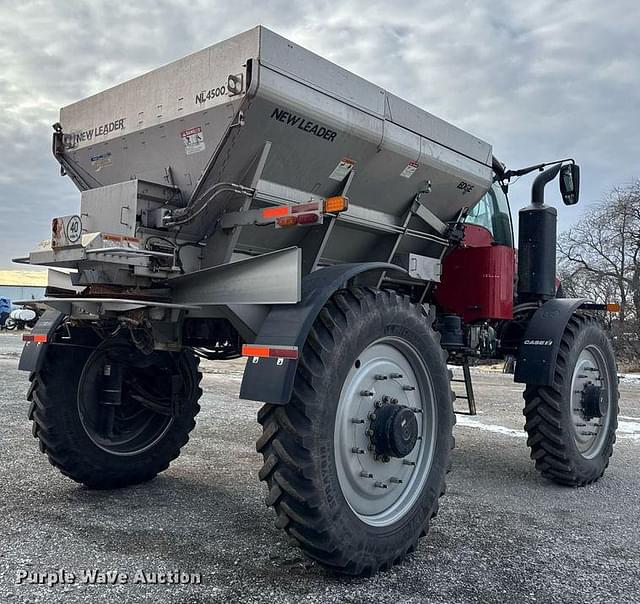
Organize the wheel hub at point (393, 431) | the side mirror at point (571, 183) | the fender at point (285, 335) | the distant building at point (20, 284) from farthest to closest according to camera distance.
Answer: the distant building at point (20, 284) → the side mirror at point (571, 183) → the wheel hub at point (393, 431) → the fender at point (285, 335)

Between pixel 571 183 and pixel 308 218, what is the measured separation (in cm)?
346

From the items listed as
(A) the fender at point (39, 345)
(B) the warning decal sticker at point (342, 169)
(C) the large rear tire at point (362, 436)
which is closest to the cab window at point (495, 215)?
(B) the warning decal sticker at point (342, 169)

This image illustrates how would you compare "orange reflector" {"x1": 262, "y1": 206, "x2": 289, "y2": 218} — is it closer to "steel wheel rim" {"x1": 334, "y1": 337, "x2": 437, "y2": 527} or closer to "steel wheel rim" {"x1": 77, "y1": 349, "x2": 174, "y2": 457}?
"steel wheel rim" {"x1": 334, "y1": 337, "x2": 437, "y2": 527}

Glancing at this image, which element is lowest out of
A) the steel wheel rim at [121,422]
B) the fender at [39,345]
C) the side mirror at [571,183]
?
the steel wheel rim at [121,422]

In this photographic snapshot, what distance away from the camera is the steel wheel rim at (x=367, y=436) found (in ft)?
11.2

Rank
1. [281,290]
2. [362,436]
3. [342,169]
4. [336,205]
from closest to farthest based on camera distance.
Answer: [336,205] → [281,290] → [362,436] → [342,169]

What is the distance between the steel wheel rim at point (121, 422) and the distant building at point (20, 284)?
6352 centimetres

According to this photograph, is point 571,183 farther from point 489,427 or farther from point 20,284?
point 20,284

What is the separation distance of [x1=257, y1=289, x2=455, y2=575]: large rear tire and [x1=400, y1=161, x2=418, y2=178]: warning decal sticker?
3.76 feet

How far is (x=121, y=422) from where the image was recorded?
489 centimetres

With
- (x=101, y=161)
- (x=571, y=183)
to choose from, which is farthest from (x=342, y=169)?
(x=571, y=183)

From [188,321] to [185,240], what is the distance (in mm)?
650

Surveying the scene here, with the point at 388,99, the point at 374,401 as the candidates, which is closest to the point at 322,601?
the point at 374,401

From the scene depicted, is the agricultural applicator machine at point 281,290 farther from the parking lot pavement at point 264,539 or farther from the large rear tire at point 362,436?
the parking lot pavement at point 264,539
